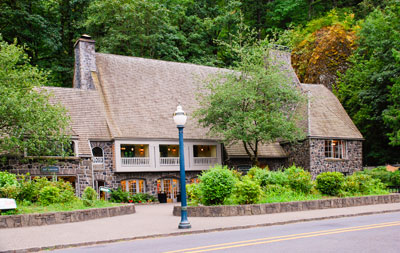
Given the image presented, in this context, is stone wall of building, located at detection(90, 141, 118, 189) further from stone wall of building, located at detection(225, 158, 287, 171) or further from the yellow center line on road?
the yellow center line on road

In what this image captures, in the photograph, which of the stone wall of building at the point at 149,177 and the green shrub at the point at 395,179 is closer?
the green shrub at the point at 395,179

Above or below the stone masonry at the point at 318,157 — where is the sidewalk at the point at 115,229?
below

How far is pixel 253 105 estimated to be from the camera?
95.6 feet

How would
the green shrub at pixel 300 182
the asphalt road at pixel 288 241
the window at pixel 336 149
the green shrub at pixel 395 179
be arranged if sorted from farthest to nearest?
the window at pixel 336 149 < the green shrub at pixel 395 179 < the green shrub at pixel 300 182 < the asphalt road at pixel 288 241

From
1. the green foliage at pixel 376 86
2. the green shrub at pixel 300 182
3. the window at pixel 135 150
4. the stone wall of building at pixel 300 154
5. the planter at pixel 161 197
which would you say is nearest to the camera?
the green shrub at pixel 300 182

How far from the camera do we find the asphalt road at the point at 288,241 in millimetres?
8409

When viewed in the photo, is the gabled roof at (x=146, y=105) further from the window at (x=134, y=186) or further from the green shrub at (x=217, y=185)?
the green shrub at (x=217, y=185)

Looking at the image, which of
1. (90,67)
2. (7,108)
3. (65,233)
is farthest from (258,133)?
(65,233)

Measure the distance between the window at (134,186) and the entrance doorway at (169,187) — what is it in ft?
3.94

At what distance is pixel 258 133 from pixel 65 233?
17334 millimetres

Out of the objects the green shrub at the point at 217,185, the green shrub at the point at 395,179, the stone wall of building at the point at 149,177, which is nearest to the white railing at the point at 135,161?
the stone wall of building at the point at 149,177

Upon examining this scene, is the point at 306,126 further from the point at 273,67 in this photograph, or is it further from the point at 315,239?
the point at 315,239

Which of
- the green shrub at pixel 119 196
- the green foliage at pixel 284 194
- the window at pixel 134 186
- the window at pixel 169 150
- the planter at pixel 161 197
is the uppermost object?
the window at pixel 169 150

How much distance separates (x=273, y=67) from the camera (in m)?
29.2
